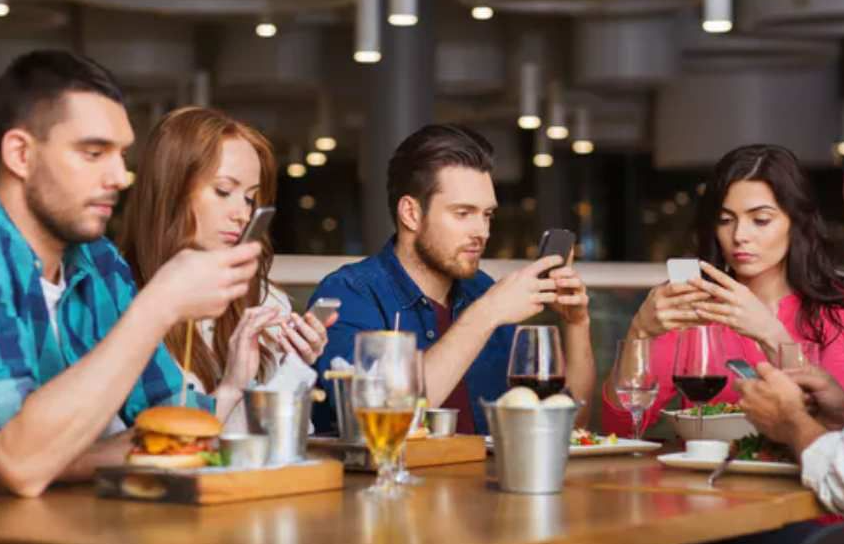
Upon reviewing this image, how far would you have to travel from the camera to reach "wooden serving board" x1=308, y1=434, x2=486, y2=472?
309 centimetres

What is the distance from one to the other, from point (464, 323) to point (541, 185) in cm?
1886

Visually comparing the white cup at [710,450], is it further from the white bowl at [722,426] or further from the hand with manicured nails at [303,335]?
the hand with manicured nails at [303,335]

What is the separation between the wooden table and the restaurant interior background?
19.5 feet

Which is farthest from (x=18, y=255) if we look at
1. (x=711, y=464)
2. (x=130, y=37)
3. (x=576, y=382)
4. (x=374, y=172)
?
(x=130, y=37)

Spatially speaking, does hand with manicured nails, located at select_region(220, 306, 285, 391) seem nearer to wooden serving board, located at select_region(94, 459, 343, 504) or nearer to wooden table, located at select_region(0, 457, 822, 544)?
wooden table, located at select_region(0, 457, 822, 544)

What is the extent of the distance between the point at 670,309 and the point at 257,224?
66.6 inches

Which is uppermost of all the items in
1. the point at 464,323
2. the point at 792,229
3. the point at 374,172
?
the point at 374,172

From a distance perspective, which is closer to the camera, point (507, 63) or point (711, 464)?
point (711, 464)

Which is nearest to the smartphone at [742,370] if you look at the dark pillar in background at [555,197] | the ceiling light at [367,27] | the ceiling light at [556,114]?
the ceiling light at [367,27]

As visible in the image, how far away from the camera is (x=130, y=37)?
13.7 metres

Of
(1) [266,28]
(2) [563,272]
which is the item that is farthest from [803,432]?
(1) [266,28]

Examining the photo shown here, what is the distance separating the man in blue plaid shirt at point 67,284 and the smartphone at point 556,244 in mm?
1214

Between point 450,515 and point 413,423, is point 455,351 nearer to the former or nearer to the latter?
point 413,423

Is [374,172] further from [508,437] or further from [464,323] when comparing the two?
[508,437]
